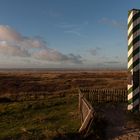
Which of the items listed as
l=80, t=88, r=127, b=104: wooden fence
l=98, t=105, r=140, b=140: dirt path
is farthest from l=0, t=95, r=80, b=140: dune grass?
l=80, t=88, r=127, b=104: wooden fence

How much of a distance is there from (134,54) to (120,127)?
3.48 m

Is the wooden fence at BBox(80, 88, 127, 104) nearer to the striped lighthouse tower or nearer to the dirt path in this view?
the dirt path

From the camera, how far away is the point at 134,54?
1119 cm

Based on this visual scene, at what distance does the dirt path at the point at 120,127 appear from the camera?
28.0ft

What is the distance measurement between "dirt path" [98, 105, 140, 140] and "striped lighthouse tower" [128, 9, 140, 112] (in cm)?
103

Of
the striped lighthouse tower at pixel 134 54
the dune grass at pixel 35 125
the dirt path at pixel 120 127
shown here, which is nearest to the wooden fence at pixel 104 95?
the dune grass at pixel 35 125

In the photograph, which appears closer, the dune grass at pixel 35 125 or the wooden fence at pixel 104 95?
the dune grass at pixel 35 125

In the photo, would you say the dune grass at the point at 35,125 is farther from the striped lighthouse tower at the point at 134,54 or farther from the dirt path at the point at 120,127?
the striped lighthouse tower at the point at 134,54

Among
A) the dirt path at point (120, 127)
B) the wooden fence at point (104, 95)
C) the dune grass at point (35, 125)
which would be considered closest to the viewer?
the dirt path at point (120, 127)

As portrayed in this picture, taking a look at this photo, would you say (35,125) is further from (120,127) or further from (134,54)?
(134,54)

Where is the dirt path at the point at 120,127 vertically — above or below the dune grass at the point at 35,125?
above

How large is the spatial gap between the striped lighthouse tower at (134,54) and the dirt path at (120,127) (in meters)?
1.03

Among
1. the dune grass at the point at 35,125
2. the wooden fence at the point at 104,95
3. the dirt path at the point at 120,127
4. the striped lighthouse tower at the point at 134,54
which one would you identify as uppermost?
the striped lighthouse tower at the point at 134,54

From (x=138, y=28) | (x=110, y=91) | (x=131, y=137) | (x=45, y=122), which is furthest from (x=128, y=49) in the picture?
(x=110, y=91)
